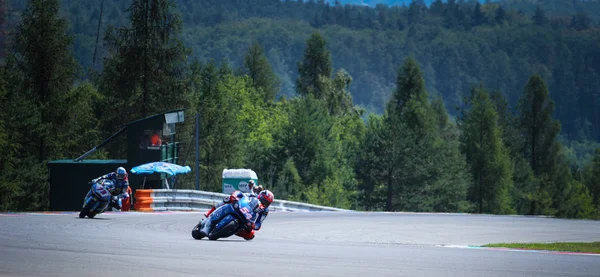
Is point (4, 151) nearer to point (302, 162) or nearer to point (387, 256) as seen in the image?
point (302, 162)

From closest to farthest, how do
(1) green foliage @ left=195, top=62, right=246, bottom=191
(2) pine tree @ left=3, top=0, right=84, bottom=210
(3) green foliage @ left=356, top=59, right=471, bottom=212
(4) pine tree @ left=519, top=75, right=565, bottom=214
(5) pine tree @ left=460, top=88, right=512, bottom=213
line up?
(2) pine tree @ left=3, top=0, right=84, bottom=210
(1) green foliage @ left=195, top=62, right=246, bottom=191
(3) green foliage @ left=356, top=59, right=471, bottom=212
(5) pine tree @ left=460, top=88, right=512, bottom=213
(4) pine tree @ left=519, top=75, right=565, bottom=214

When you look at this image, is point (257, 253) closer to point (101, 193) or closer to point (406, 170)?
point (101, 193)

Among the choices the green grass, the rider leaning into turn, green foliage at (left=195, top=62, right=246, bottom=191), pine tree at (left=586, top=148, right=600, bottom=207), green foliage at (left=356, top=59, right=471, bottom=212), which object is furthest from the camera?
pine tree at (left=586, top=148, right=600, bottom=207)

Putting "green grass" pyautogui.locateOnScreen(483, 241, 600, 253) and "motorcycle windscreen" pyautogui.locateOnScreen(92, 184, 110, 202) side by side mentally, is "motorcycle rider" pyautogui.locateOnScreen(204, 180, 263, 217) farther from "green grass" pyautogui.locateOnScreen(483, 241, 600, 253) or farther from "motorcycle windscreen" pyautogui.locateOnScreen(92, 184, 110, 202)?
"motorcycle windscreen" pyautogui.locateOnScreen(92, 184, 110, 202)

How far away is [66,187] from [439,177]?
181 feet

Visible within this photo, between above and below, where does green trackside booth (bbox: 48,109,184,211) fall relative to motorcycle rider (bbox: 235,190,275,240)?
below

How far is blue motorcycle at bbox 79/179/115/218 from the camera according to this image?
87.4 ft

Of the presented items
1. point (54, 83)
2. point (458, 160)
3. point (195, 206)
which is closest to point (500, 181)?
point (458, 160)

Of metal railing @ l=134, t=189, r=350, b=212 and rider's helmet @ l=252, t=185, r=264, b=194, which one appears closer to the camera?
rider's helmet @ l=252, t=185, r=264, b=194

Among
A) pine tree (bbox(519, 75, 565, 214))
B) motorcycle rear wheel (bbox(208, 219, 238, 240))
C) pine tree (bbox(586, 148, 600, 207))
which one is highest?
motorcycle rear wheel (bbox(208, 219, 238, 240))

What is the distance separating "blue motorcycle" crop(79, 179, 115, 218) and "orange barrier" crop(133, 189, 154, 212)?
8.33 metres

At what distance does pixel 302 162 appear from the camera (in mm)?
88438

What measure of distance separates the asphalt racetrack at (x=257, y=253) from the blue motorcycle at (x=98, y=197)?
627mm

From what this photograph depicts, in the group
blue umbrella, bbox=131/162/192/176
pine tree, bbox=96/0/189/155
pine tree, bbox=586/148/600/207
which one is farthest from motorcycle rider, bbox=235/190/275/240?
pine tree, bbox=586/148/600/207
